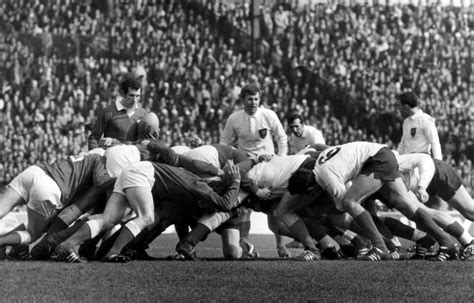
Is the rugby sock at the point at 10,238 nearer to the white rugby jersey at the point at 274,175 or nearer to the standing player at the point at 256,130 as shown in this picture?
the white rugby jersey at the point at 274,175

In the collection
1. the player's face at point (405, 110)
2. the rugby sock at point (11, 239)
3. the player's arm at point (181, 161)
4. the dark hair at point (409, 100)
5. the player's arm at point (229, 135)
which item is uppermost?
the dark hair at point (409, 100)

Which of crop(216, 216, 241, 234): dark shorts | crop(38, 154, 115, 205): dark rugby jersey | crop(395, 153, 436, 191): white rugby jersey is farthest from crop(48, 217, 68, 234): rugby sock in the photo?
crop(395, 153, 436, 191): white rugby jersey

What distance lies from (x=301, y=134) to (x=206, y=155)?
→ 14.5 ft

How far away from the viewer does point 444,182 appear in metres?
13.0

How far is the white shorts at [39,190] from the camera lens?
11.9 m

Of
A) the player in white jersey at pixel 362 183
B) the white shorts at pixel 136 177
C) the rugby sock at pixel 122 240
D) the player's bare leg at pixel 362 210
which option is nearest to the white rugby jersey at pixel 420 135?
the player in white jersey at pixel 362 183

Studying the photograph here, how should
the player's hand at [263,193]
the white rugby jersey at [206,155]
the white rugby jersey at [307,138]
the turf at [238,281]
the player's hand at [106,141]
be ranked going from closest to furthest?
the turf at [238,281]
the white rugby jersey at [206,155]
the player's hand at [263,193]
the player's hand at [106,141]
the white rugby jersey at [307,138]

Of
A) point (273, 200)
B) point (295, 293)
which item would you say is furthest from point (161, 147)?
point (295, 293)

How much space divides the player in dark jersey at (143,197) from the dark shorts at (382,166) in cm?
161

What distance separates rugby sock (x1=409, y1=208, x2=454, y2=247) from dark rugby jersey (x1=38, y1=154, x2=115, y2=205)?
3635 millimetres

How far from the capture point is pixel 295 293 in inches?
357

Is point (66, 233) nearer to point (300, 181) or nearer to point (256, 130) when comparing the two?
point (300, 181)

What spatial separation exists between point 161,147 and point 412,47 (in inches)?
773

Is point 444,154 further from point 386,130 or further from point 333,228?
point 333,228
